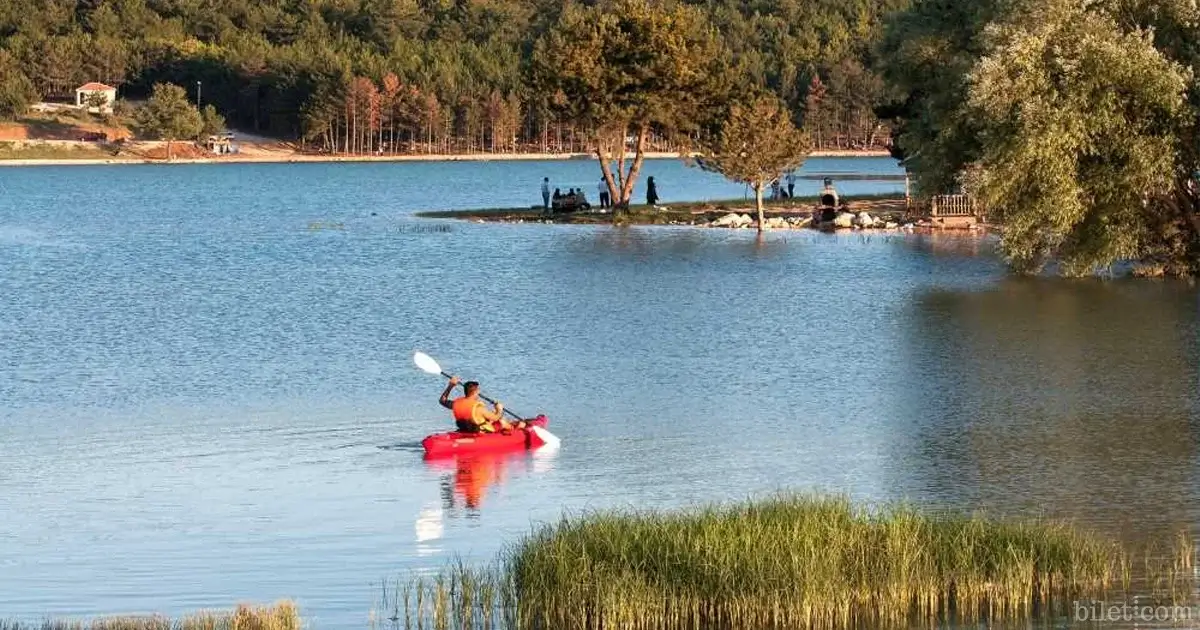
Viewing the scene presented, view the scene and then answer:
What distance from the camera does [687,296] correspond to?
160 ft

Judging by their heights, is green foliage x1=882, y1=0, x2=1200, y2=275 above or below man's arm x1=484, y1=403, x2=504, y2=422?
above

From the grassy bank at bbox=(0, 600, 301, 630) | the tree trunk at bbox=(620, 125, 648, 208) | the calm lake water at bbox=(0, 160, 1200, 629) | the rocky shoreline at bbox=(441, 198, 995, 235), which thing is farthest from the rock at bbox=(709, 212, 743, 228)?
the grassy bank at bbox=(0, 600, 301, 630)

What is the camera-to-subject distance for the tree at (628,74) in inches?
3078

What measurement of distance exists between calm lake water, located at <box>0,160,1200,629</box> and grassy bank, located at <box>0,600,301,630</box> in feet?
2.71

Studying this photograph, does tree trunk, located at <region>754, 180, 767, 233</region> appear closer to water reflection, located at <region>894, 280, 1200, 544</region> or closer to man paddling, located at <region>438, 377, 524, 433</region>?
water reflection, located at <region>894, 280, 1200, 544</region>


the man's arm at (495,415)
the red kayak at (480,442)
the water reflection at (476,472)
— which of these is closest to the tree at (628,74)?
the man's arm at (495,415)

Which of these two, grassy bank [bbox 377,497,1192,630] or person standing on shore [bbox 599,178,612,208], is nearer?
grassy bank [bbox 377,497,1192,630]

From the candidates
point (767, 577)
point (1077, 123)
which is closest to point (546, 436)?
point (767, 577)

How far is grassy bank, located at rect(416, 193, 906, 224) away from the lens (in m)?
78.8

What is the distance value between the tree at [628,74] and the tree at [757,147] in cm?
557

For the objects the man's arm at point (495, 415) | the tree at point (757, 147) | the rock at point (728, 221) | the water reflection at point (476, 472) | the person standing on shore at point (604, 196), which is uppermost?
the tree at point (757, 147)

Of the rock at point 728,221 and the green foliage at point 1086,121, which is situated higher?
the green foliage at point 1086,121

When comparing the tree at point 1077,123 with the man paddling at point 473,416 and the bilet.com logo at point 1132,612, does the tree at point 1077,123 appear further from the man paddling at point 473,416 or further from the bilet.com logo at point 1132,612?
the bilet.com logo at point 1132,612

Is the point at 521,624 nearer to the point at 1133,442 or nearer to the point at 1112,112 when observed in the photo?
the point at 1133,442
